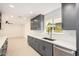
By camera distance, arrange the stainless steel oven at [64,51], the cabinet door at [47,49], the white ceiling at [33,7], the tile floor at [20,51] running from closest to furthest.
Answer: the stainless steel oven at [64,51], the cabinet door at [47,49], the white ceiling at [33,7], the tile floor at [20,51]

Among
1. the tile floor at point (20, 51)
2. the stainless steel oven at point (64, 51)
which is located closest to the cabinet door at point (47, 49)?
the stainless steel oven at point (64, 51)

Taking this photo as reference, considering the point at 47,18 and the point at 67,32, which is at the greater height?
the point at 47,18

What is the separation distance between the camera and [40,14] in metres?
5.61

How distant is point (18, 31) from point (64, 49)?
1242cm

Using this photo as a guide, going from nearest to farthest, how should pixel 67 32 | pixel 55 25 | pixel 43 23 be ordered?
pixel 67 32 → pixel 55 25 → pixel 43 23

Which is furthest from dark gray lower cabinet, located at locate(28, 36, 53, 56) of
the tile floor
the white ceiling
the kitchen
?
the white ceiling

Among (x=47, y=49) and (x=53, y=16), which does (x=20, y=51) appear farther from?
(x=53, y=16)

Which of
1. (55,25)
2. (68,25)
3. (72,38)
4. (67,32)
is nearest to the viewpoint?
(68,25)

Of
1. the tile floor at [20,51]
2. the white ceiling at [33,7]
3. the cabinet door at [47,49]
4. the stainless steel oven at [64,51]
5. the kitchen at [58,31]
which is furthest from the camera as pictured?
the tile floor at [20,51]

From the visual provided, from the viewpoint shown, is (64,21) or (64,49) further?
(64,21)

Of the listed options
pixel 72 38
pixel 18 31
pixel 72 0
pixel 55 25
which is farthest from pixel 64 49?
pixel 18 31

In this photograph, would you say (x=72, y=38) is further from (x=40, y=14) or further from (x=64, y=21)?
(x=40, y=14)

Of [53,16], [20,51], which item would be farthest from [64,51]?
[20,51]

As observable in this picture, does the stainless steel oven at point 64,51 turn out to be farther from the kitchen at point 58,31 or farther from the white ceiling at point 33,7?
the white ceiling at point 33,7
